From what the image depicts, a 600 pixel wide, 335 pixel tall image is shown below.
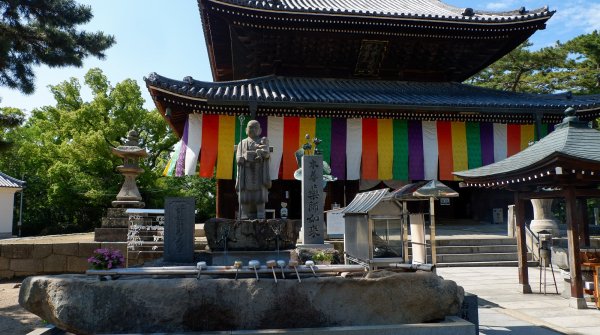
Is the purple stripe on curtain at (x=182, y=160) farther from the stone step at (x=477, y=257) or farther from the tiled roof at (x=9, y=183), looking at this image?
the tiled roof at (x=9, y=183)

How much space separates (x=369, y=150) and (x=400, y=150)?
1.25 metres

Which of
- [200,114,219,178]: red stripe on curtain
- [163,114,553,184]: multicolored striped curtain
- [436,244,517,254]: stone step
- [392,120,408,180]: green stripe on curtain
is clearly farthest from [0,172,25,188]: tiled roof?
[436,244,517,254]: stone step

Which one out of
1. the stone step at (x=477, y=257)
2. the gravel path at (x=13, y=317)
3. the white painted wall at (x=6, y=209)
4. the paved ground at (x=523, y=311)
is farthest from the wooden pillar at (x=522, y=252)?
the white painted wall at (x=6, y=209)

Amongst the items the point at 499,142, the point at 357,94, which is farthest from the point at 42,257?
the point at 499,142

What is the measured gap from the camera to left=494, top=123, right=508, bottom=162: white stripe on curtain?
1645cm

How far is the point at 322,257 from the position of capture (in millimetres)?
7184

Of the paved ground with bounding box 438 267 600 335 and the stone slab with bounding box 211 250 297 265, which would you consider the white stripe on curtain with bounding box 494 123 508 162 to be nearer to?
the paved ground with bounding box 438 267 600 335

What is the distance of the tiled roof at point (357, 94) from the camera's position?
1416cm

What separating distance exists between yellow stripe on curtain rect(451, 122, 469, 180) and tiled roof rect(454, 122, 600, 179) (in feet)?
25.8

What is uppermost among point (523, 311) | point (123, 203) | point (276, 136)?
point (276, 136)

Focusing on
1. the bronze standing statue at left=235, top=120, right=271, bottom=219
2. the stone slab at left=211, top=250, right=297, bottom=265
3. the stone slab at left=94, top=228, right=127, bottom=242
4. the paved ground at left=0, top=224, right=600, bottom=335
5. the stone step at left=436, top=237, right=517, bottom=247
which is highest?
the bronze standing statue at left=235, top=120, right=271, bottom=219

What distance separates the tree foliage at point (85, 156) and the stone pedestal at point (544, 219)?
20.9 m

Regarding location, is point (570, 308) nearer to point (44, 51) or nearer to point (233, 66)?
point (44, 51)

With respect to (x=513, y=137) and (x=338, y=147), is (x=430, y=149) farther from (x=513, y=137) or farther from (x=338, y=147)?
(x=338, y=147)
